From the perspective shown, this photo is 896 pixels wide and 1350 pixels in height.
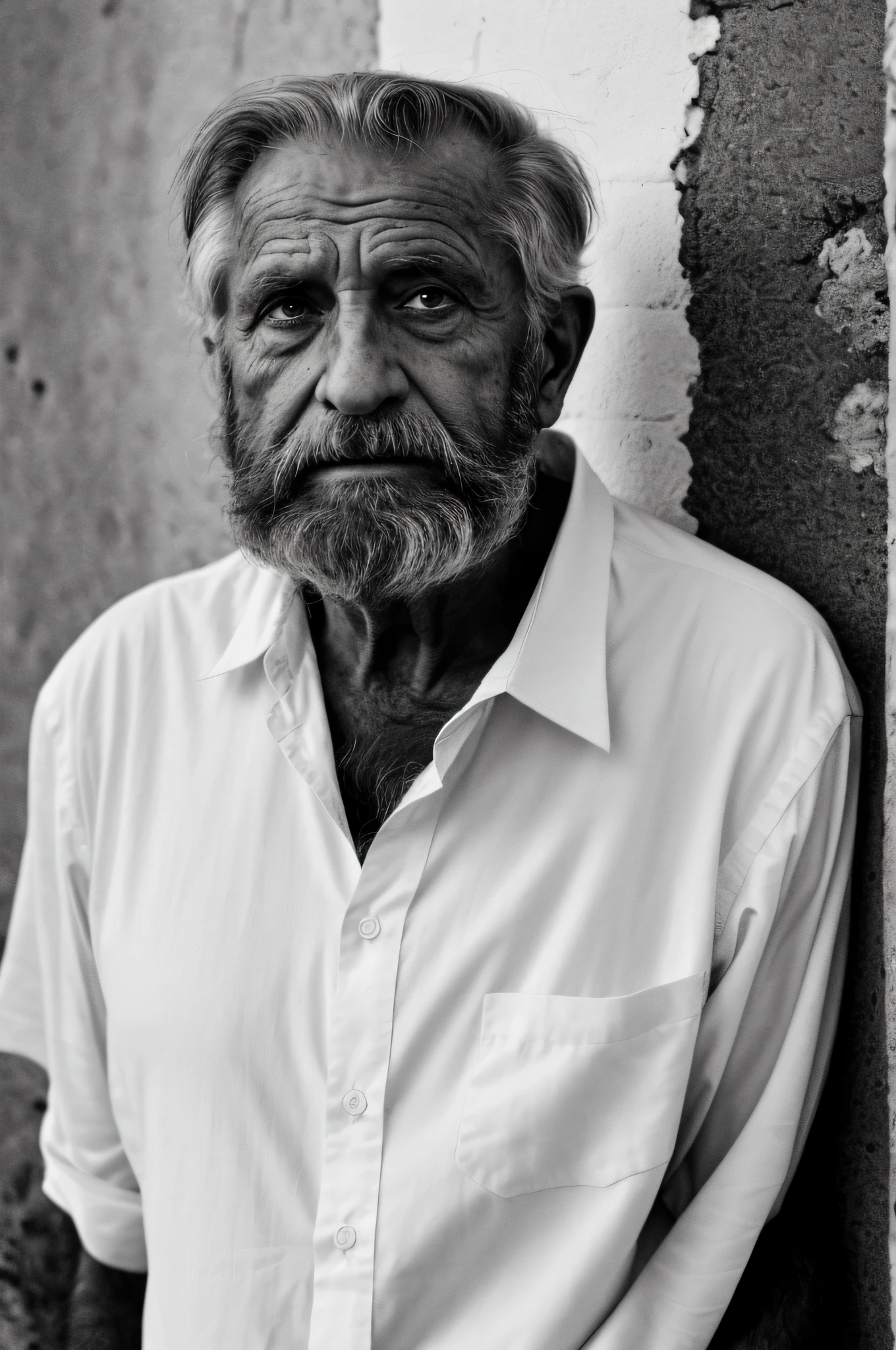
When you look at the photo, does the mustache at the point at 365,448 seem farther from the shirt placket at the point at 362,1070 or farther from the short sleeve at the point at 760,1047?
the short sleeve at the point at 760,1047

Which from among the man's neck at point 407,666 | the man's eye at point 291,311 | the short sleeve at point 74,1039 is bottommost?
the short sleeve at point 74,1039

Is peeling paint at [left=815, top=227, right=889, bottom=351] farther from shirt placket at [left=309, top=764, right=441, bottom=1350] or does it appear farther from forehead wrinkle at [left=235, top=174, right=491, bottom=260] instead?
shirt placket at [left=309, top=764, right=441, bottom=1350]

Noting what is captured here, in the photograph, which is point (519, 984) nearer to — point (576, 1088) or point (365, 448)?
point (576, 1088)

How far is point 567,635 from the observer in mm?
1516

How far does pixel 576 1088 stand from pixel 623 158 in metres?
1.27

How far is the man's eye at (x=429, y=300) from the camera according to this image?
4.95 feet

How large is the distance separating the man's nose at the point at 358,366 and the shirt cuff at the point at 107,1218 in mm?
1172

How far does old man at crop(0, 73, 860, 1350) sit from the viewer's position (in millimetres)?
1385

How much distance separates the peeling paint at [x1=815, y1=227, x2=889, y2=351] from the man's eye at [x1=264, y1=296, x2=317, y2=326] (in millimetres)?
654

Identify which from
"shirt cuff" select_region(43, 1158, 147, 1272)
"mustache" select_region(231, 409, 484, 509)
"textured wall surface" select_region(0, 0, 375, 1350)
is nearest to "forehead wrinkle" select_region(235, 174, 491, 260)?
"mustache" select_region(231, 409, 484, 509)

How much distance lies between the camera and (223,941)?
1.51m

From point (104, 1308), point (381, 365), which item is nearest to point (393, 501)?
point (381, 365)

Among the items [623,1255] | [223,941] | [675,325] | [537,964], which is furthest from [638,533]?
[623,1255]

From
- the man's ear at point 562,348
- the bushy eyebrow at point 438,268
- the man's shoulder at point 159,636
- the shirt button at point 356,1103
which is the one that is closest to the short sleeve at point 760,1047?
the shirt button at point 356,1103
